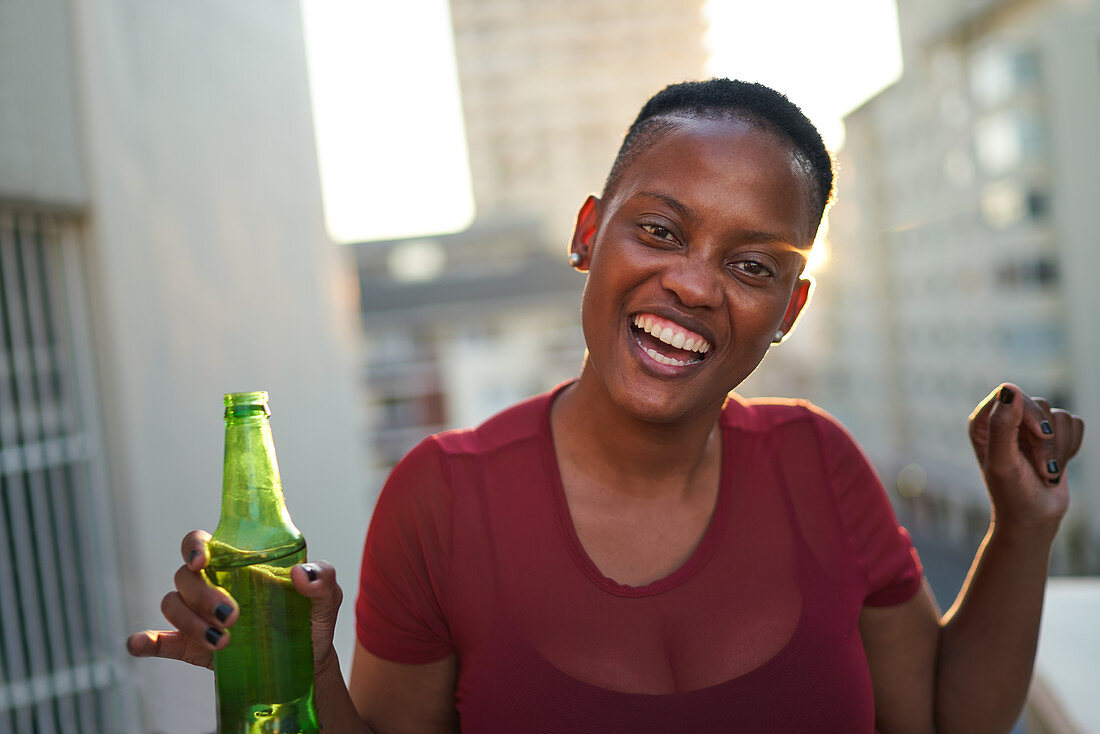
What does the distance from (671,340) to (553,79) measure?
5333 centimetres

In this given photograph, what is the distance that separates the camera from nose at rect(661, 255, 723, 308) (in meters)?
1.16

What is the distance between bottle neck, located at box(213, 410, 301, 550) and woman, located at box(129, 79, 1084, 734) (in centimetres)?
14

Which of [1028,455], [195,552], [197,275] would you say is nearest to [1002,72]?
[197,275]

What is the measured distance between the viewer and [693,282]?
1.17m

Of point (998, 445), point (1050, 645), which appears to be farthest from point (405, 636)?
point (1050, 645)

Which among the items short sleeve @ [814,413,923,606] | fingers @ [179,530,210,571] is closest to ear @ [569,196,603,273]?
short sleeve @ [814,413,923,606]

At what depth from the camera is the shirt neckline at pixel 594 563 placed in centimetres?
125

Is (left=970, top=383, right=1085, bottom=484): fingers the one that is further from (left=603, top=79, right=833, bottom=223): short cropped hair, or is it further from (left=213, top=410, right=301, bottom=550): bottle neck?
(left=213, top=410, right=301, bottom=550): bottle neck

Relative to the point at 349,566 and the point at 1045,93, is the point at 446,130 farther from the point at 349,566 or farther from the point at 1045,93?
the point at 349,566

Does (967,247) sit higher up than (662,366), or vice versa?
(967,247)

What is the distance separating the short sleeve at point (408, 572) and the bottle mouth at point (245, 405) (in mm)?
292

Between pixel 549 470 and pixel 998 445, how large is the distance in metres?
0.64

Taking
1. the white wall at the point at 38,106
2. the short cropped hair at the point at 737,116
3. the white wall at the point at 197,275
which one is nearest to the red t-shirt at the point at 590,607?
the short cropped hair at the point at 737,116

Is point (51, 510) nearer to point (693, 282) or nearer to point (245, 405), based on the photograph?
point (245, 405)
